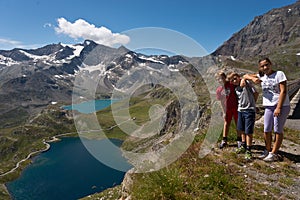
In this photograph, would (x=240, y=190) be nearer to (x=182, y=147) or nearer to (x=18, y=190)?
(x=182, y=147)

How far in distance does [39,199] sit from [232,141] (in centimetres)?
16081

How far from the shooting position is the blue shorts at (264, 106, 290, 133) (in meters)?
9.56

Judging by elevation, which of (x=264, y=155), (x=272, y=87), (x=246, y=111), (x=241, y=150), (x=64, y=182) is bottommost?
(x=64, y=182)

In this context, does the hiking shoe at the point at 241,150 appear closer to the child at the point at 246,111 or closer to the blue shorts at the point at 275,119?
the child at the point at 246,111

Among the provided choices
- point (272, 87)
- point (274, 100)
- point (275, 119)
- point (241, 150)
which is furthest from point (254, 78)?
point (241, 150)

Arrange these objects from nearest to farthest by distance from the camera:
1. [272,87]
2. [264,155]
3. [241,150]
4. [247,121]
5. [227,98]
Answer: [272,87] → [264,155] → [247,121] → [241,150] → [227,98]

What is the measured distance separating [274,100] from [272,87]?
50 centimetres

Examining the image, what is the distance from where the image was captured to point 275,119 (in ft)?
31.9

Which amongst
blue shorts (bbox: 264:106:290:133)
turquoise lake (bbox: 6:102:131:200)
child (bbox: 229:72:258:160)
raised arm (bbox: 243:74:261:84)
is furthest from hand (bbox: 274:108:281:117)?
turquoise lake (bbox: 6:102:131:200)

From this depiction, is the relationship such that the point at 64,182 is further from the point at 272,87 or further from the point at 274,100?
the point at 272,87

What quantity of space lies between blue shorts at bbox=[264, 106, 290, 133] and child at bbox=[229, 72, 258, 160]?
23.8 inches

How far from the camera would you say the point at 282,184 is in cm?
827

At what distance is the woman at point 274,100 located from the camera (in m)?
9.32

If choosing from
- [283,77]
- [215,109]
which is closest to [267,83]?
[283,77]
